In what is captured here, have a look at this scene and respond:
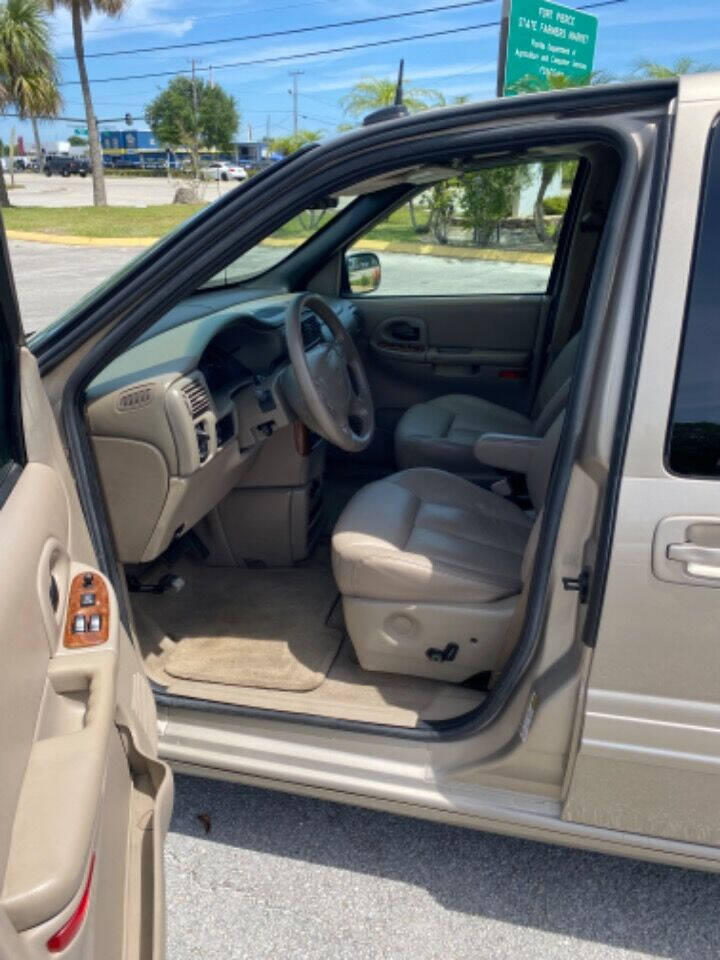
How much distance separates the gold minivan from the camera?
45.5 inches

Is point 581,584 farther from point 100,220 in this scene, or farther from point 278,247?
point 100,220

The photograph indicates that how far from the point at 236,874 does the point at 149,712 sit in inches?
26.0

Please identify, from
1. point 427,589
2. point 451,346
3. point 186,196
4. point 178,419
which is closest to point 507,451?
point 427,589

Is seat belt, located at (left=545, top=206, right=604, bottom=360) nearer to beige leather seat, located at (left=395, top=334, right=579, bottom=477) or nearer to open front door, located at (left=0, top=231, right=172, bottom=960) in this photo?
beige leather seat, located at (left=395, top=334, right=579, bottom=477)

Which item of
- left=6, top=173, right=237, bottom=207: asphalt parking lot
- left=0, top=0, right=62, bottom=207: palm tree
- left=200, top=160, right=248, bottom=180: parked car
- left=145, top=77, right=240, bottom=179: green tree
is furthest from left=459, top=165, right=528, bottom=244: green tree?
left=145, top=77, right=240, bottom=179: green tree

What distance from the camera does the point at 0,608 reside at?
0.98 metres

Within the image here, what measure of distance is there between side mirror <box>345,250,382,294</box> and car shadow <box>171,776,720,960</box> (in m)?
2.51

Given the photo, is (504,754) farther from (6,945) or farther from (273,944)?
(6,945)

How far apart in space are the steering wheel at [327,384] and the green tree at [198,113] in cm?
4617

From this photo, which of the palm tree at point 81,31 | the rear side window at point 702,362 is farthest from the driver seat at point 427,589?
the palm tree at point 81,31

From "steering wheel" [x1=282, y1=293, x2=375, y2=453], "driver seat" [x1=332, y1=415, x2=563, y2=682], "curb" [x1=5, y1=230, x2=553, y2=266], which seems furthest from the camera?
"curb" [x1=5, y1=230, x2=553, y2=266]

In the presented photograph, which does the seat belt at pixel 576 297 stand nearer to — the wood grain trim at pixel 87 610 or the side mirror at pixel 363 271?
the side mirror at pixel 363 271

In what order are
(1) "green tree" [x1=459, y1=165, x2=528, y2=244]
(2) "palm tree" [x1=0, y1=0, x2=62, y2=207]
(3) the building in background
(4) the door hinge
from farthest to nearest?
(3) the building in background < (2) "palm tree" [x1=0, y1=0, x2=62, y2=207] < (1) "green tree" [x1=459, y1=165, x2=528, y2=244] < (4) the door hinge

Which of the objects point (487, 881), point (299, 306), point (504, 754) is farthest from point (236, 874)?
point (299, 306)
